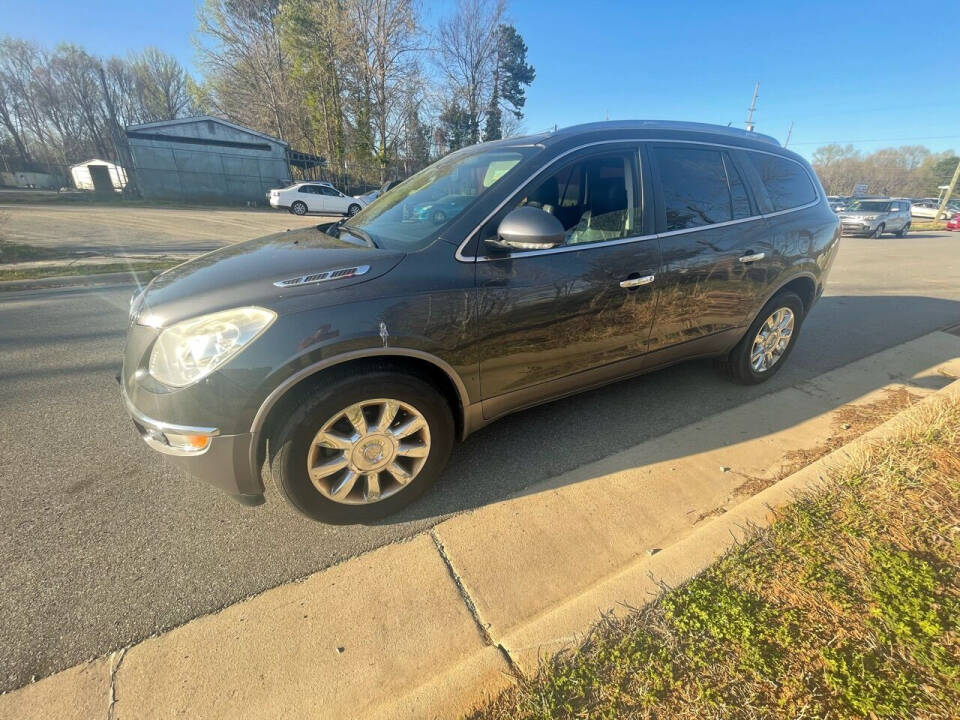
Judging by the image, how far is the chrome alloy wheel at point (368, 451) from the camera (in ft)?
6.63

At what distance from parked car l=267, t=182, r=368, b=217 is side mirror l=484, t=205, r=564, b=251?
21.5 metres

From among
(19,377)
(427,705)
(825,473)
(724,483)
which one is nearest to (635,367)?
(724,483)

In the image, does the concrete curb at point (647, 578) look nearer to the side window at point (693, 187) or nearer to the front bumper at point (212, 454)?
the front bumper at point (212, 454)

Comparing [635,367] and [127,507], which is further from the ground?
[635,367]

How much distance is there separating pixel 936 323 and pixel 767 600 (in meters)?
6.72

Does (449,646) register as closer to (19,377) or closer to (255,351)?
(255,351)

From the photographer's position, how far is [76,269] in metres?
7.21

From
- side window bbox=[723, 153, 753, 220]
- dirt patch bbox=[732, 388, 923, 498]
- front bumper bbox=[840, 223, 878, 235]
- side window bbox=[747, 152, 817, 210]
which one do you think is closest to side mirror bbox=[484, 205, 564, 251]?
dirt patch bbox=[732, 388, 923, 498]

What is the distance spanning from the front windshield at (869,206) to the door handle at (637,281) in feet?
72.9

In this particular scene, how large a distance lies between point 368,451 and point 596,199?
6.40 ft

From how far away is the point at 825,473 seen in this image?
7.79 ft

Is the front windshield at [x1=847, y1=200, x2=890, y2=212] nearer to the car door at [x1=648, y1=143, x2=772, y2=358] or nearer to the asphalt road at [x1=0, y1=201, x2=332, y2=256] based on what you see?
the car door at [x1=648, y1=143, x2=772, y2=358]

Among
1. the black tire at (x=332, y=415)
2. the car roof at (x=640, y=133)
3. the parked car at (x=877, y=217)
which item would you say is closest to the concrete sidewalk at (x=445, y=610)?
the black tire at (x=332, y=415)

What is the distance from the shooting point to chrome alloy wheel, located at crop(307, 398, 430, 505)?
202 cm
